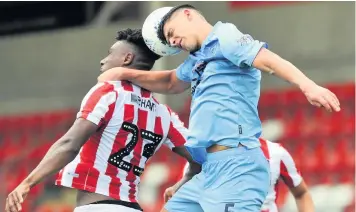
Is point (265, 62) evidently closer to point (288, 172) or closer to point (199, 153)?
point (199, 153)

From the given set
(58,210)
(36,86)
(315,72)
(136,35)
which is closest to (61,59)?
(36,86)

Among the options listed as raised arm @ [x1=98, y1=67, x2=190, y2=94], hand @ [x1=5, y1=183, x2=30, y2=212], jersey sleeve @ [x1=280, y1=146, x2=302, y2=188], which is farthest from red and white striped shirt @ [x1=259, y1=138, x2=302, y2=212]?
hand @ [x1=5, y1=183, x2=30, y2=212]

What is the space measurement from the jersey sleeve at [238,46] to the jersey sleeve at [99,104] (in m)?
0.76

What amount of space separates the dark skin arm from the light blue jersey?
0.55 meters

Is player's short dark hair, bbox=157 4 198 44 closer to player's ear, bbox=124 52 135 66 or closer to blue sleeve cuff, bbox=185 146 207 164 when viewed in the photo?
player's ear, bbox=124 52 135 66

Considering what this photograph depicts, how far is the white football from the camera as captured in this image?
15.6 ft

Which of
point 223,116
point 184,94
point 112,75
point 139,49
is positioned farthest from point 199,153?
point 184,94

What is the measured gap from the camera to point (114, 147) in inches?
196

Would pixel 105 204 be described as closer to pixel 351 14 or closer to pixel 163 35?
pixel 163 35

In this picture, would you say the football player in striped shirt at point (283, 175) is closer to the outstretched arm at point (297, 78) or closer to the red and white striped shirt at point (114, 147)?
the red and white striped shirt at point (114, 147)

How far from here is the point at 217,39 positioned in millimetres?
4461

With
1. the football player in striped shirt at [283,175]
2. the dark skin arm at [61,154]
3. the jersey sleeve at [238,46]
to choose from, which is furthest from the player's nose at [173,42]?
the football player in striped shirt at [283,175]

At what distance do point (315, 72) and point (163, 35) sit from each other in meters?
7.47

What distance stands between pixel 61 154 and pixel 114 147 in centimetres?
38
